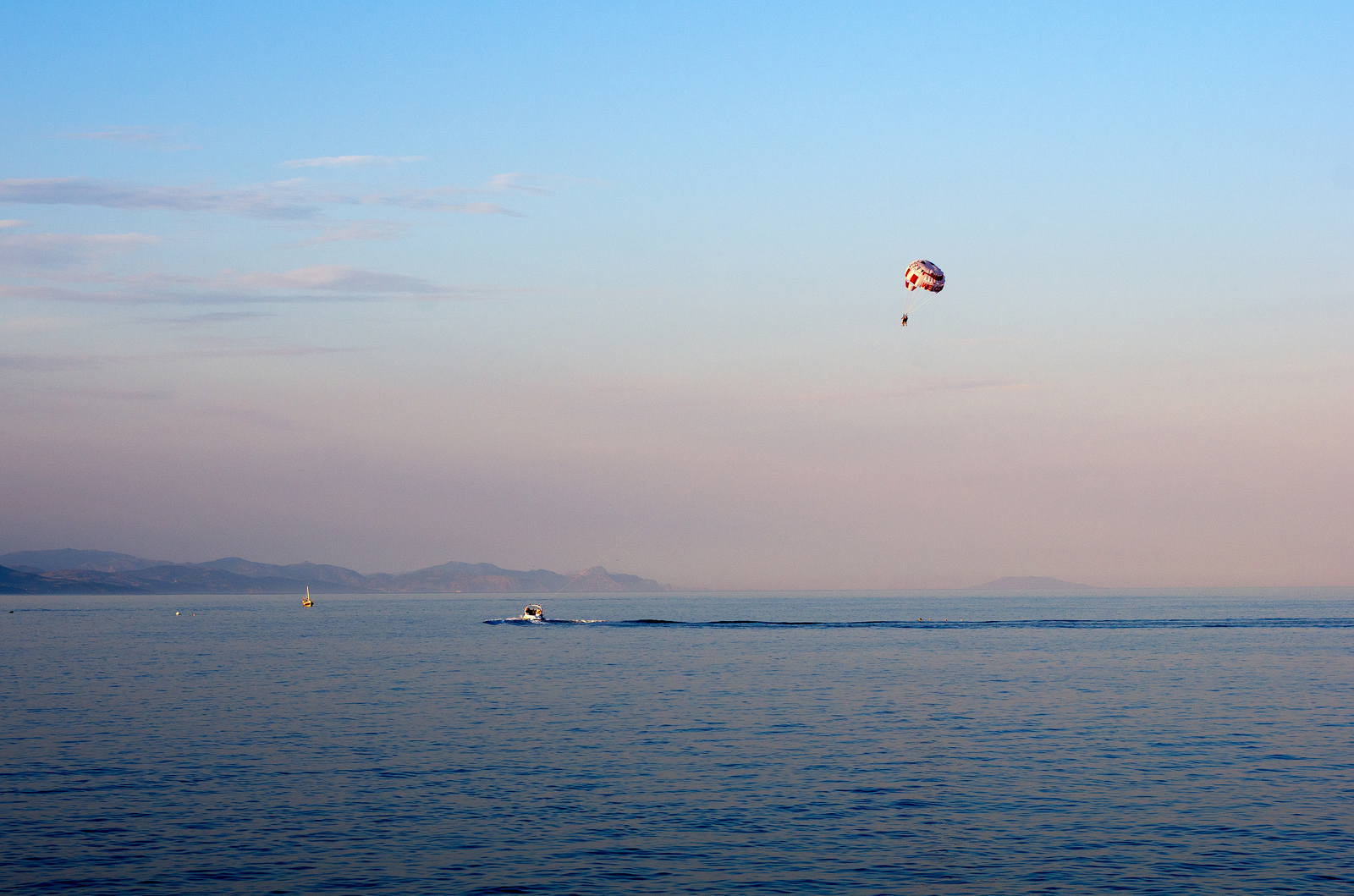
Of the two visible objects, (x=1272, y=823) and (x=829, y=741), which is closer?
(x=1272, y=823)

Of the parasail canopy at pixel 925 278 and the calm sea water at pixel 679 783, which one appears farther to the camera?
Result: the parasail canopy at pixel 925 278

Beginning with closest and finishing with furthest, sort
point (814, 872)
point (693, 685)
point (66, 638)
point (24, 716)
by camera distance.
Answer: point (814, 872), point (24, 716), point (693, 685), point (66, 638)

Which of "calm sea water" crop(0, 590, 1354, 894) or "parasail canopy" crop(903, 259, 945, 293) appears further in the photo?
"parasail canopy" crop(903, 259, 945, 293)

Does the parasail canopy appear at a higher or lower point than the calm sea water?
higher

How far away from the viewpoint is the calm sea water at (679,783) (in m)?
31.7

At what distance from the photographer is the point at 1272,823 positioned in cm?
3697

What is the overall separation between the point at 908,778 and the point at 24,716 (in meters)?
48.9

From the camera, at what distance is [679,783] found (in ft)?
144

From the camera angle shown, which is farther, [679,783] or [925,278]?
[925,278]

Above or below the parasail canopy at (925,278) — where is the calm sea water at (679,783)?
below

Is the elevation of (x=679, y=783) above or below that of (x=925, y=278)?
below

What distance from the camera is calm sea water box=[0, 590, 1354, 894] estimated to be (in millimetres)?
31719

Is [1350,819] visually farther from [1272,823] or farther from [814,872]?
[814,872]

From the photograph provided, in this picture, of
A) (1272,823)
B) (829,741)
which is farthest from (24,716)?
(1272,823)
